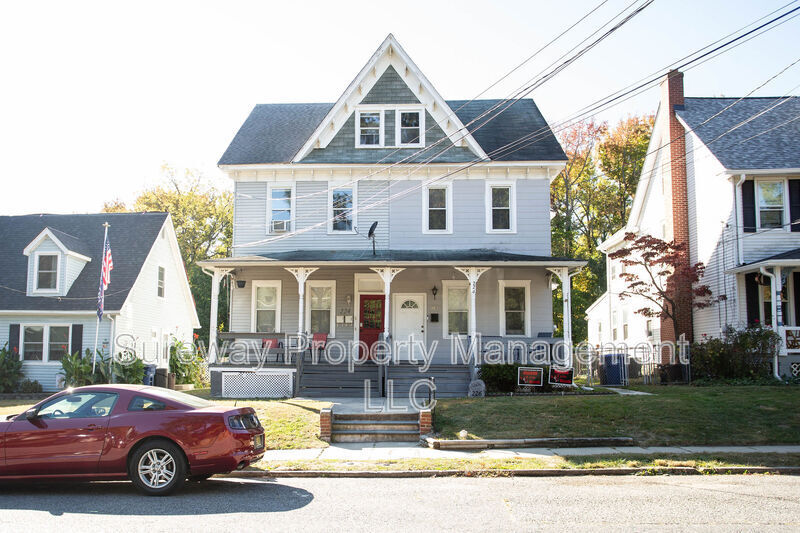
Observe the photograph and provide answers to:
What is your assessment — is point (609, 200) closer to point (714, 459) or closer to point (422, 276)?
point (422, 276)

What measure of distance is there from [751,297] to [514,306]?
732 centimetres

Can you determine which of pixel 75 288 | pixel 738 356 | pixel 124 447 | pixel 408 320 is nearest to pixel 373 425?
pixel 124 447

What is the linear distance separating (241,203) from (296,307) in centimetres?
388

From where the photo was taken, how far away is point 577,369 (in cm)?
2922

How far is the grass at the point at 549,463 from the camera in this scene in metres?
10.7

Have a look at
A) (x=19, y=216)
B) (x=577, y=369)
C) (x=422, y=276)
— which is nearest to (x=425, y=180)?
(x=422, y=276)

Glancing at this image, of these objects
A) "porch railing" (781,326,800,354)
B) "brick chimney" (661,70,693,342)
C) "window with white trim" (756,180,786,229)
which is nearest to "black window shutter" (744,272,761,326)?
"porch railing" (781,326,800,354)

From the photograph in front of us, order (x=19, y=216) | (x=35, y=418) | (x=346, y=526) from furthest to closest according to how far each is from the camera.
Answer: (x=19, y=216) → (x=35, y=418) → (x=346, y=526)

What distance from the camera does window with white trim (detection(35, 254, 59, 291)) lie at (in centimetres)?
2553

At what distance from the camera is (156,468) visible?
348 inches

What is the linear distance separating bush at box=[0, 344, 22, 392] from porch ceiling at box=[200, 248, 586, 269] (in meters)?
9.33

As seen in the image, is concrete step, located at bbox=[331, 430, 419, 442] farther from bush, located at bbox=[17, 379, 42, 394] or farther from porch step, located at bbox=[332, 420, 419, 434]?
bush, located at bbox=[17, 379, 42, 394]

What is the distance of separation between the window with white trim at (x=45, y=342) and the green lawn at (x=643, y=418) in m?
15.6

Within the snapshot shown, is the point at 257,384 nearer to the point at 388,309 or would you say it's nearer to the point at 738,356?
the point at 388,309
